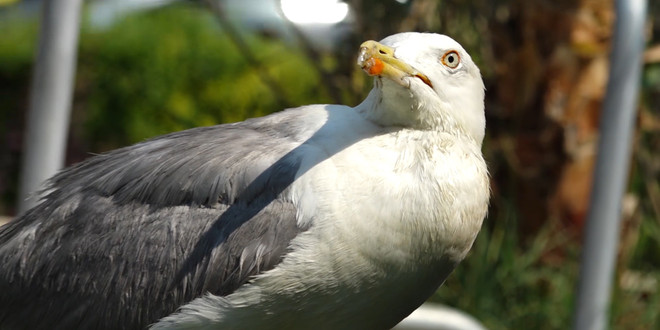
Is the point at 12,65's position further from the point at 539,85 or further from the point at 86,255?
the point at 86,255

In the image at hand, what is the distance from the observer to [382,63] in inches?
102

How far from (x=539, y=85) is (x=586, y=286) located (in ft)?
7.09

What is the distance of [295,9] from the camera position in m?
7.02

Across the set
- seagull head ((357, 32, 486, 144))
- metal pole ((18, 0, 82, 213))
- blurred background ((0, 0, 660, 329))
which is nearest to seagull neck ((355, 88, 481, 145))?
seagull head ((357, 32, 486, 144))

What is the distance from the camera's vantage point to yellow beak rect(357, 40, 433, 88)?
2.53m

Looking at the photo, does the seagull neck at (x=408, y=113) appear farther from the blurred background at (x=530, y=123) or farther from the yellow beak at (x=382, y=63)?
the blurred background at (x=530, y=123)

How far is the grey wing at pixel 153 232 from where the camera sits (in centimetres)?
286

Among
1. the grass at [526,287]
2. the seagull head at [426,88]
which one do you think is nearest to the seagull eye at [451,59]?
the seagull head at [426,88]

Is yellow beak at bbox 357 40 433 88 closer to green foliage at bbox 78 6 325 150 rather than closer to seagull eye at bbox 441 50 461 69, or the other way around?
seagull eye at bbox 441 50 461 69

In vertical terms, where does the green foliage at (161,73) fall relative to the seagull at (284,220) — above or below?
above

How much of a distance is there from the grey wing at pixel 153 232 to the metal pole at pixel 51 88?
1.92 feet

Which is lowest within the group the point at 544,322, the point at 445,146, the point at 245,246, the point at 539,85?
the point at 544,322

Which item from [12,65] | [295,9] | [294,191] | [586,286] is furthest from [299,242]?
[12,65]

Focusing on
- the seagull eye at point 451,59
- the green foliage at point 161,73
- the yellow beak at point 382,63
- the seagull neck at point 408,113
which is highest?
the green foliage at point 161,73
